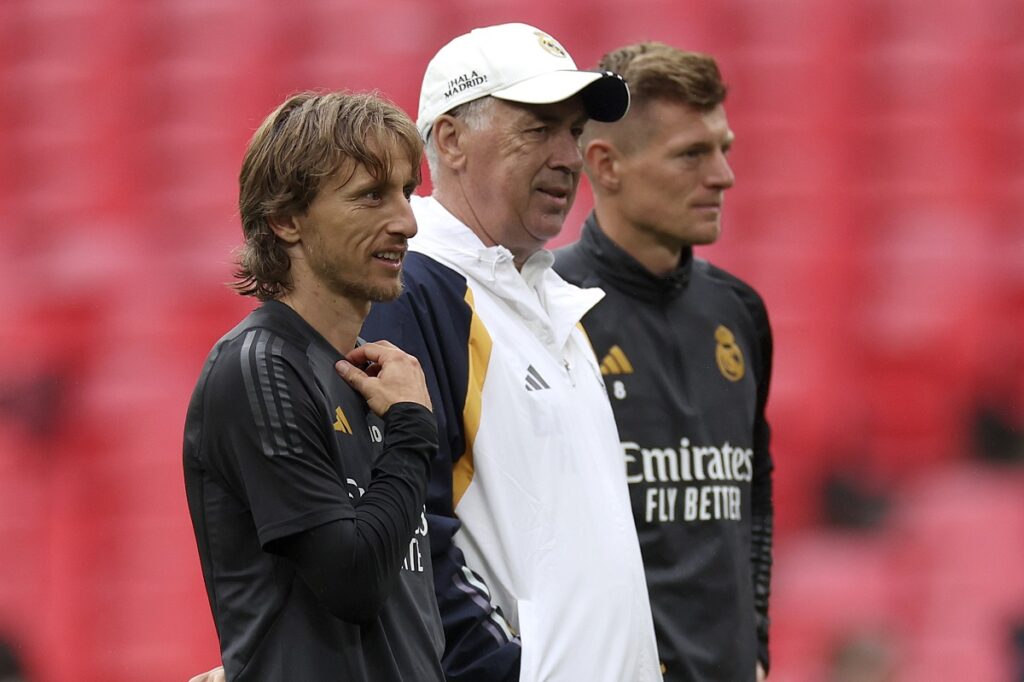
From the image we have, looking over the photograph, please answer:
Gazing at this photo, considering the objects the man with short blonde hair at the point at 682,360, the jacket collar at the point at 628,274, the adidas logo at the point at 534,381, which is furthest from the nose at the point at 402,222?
the jacket collar at the point at 628,274

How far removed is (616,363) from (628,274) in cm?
17

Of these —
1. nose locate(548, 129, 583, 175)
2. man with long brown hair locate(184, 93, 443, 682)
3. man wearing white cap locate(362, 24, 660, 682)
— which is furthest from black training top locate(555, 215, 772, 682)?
man with long brown hair locate(184, 93, 443, 682)

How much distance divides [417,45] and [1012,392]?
6.08ft

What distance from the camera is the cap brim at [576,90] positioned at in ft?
6.02

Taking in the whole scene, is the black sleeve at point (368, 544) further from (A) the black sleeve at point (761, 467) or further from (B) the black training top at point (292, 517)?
(A) the black sleeve at point (761, 467)

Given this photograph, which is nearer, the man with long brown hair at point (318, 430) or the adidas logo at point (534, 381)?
the man with long brown hair at point (318, 430)

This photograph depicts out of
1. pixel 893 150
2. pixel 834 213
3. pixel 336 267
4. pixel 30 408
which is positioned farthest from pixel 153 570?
pixel 336 267

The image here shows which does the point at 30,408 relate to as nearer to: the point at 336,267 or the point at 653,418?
the point at 653,418

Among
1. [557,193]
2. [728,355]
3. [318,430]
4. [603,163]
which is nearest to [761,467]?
[728,355]

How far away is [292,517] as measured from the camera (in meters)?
1.24

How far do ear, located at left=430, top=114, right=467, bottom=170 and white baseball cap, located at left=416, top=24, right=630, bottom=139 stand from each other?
0.4 inches

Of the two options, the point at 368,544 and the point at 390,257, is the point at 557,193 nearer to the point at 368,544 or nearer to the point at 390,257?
the point at 390,257

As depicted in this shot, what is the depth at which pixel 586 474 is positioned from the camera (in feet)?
5.65

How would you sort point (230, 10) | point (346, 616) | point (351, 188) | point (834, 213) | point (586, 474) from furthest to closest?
point (230, 10) → point (834, 213) → point (586, 474) → point (351, 188) → point (346, 616)
